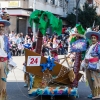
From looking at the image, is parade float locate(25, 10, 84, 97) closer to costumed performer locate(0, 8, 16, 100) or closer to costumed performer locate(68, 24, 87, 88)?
costumed performer locate(68, 24, 87, 88)

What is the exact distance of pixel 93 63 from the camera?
301 inches

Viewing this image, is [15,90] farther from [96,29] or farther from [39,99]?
[96,29]

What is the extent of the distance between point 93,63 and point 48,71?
102 centimetres

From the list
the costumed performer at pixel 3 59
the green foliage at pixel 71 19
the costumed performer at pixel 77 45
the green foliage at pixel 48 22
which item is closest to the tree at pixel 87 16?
the green foliage at pixel 71 19

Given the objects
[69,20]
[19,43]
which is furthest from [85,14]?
[19,43]

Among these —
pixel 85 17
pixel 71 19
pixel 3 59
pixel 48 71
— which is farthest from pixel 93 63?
pixel 85 17

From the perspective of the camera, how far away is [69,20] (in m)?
42.3

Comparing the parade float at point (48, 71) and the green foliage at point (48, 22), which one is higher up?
the green foliage at point (48, 22)

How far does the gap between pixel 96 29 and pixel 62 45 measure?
18.4m

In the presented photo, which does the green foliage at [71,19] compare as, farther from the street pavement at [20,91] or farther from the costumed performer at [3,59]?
the costumed performer at [3,59]

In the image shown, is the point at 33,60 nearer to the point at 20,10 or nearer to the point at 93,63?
the point at 93,63

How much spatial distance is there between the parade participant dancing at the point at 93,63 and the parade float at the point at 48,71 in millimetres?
281

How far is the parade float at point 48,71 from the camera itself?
735cm

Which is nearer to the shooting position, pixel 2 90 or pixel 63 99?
pixel 2 90
